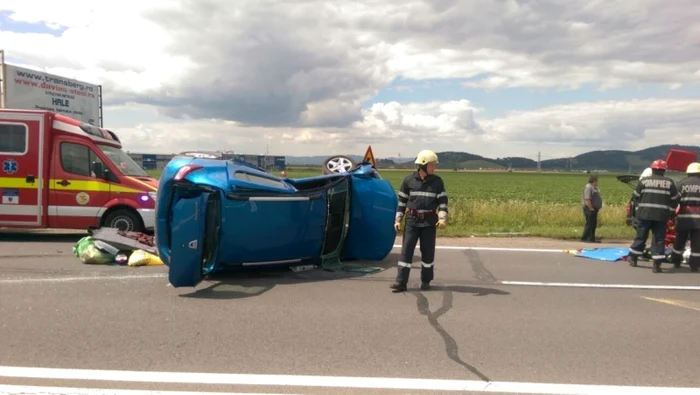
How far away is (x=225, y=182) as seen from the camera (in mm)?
6777

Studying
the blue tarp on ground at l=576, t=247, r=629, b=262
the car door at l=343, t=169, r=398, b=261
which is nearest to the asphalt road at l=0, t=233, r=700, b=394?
the car door at l=343, t=169, r=398, b=261

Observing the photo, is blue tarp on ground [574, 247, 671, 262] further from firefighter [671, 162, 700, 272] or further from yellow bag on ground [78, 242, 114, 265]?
yellow bag on ground [78, 242, 114, 265]

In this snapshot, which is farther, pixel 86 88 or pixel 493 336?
pixel 86 88

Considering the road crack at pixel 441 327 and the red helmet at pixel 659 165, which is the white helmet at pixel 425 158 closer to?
the road crack at pixel 441 327

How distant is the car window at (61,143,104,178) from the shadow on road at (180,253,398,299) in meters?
4.74

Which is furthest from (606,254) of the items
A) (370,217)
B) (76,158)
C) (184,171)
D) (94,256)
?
(76,158)

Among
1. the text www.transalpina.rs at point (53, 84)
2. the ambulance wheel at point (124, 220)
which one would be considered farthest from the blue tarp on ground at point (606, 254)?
the text www.transalpina.rs at point (53, 84)

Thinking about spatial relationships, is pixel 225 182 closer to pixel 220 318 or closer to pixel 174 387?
pixel 220 318

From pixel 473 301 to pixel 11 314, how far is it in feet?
16.1

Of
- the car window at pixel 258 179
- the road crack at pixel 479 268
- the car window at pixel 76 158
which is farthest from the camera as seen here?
the car window at pixel 76 158

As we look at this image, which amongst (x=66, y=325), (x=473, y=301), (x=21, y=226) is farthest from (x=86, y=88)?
(x=473, y=301)

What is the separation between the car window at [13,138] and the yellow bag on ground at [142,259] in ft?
13.7

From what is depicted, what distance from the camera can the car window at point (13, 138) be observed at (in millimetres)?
10227

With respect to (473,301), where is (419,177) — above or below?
above
